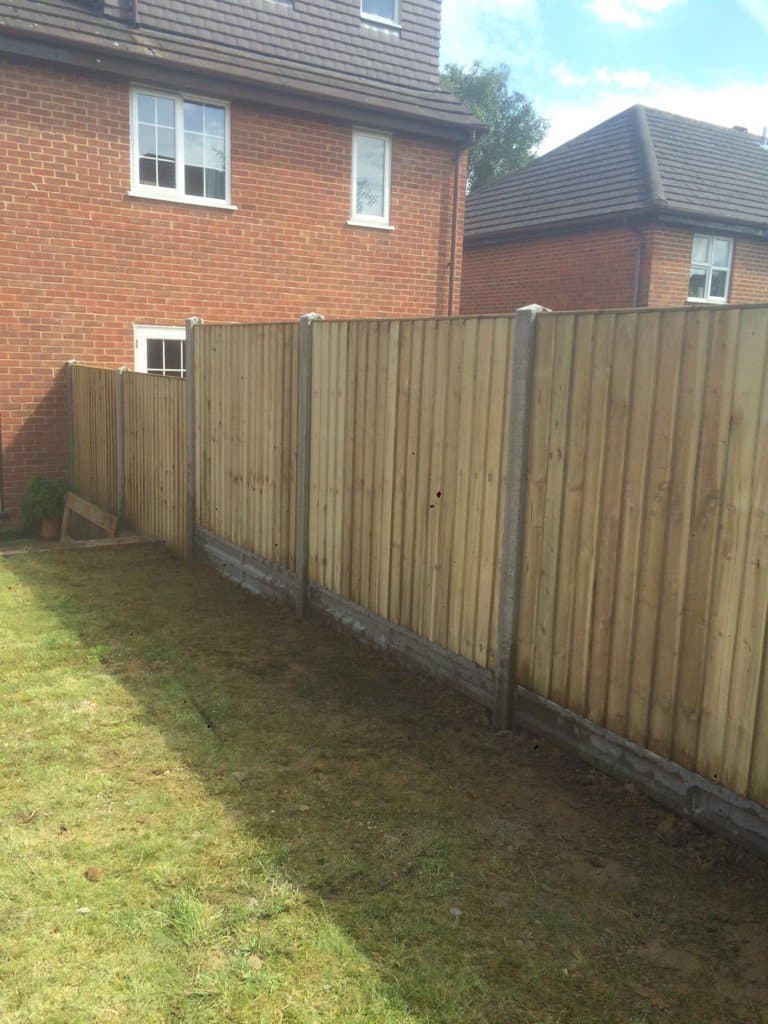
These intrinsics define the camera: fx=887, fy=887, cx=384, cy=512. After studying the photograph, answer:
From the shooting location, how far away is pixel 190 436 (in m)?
8.44

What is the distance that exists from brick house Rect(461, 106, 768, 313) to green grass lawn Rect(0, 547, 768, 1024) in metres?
14.5

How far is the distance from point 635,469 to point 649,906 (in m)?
1.75

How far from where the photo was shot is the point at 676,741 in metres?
3.75

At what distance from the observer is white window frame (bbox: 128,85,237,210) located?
1141cm

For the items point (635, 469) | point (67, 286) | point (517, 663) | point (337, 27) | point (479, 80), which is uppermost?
point (479, 80)

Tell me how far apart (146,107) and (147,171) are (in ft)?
2.59

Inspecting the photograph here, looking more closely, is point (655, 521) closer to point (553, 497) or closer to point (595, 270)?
point (553, 497)

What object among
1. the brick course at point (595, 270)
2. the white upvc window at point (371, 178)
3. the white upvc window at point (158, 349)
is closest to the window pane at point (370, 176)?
the white upvc window at point (371, 178)

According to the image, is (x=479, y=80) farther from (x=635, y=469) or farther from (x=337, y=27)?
(x=635, y=469)

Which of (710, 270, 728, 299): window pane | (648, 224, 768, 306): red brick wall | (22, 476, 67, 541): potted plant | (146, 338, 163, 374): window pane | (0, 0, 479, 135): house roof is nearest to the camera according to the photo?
(0, 0, 479, 135): house roof

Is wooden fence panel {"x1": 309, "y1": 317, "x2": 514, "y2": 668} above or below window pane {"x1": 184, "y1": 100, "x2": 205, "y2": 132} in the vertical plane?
below

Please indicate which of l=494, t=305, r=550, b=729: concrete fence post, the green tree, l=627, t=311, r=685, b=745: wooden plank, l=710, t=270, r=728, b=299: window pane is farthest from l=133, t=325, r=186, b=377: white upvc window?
the green tree

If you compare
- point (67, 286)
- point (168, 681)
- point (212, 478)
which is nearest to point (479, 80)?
point (67, 286)

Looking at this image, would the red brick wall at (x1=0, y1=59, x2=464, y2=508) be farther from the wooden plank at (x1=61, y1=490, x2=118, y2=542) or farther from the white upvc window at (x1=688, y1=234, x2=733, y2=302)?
the white upvc window at (x1=688, y1=234, x2=733, y2=302)
